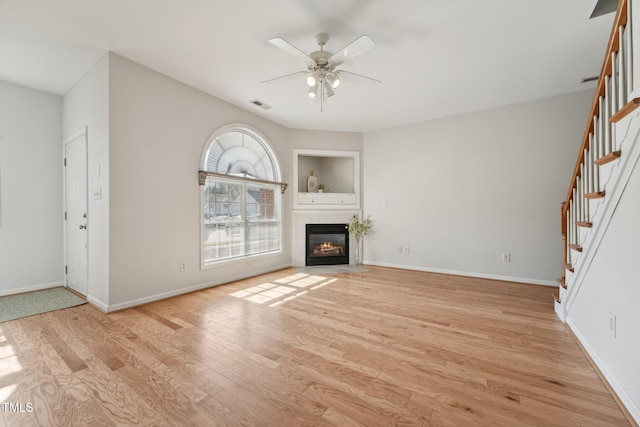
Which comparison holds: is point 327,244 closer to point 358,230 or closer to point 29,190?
point 358,230

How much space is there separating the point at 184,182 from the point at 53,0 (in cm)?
191

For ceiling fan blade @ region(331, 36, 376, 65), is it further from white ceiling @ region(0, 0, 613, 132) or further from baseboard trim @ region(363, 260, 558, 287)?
baseboard trim @ region(363, 260, 558, 287)

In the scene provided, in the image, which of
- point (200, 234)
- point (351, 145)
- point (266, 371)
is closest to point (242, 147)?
point (200, 234)

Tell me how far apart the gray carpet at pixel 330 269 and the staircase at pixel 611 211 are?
2947 millimetres

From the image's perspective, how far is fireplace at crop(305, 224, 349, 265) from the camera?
5.28m

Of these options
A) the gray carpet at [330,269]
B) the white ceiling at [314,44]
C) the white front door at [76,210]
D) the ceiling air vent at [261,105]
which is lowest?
the gray carpet at [330,269]

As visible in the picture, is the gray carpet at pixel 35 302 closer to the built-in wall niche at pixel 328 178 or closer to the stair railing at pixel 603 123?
the built-in wall niche at pixel 328 178

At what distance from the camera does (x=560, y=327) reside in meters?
2.42

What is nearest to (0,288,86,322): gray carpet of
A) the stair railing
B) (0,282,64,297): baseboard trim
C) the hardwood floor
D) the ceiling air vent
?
(0,282,64,297): baseboard trim

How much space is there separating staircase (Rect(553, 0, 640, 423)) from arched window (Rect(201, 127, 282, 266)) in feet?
13.0

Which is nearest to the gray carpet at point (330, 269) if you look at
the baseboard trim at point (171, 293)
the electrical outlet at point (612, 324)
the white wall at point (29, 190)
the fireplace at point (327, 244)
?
the fireplace at point (327, 244)

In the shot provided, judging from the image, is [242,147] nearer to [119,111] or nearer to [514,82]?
[119,111]

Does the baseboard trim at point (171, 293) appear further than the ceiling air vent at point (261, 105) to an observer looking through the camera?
No

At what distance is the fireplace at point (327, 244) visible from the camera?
5.28m
